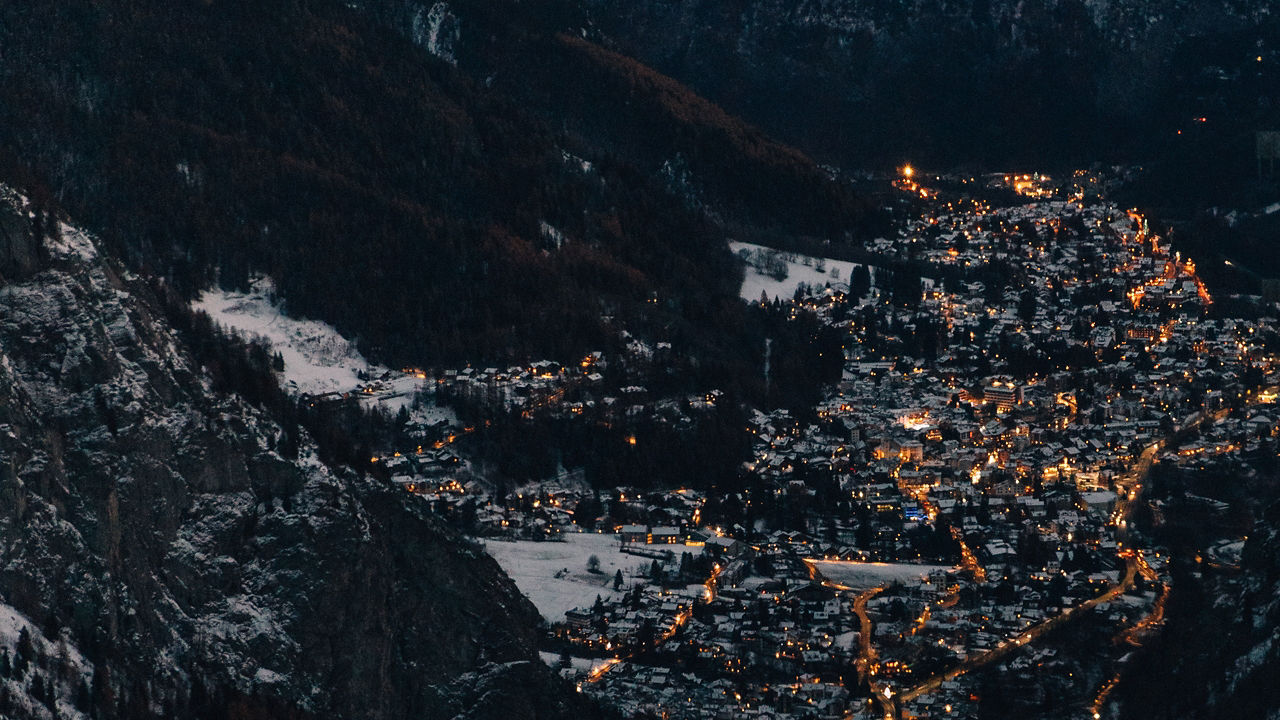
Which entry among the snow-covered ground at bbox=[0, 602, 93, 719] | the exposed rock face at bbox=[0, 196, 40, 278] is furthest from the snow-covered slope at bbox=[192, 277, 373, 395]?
the snow-covered ground at bbox=[0, 602, 93, 719]

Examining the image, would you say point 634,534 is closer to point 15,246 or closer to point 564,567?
point 564,567

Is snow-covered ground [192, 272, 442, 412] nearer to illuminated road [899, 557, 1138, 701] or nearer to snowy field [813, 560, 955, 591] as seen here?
snowy field [813, 560, 955, 591]

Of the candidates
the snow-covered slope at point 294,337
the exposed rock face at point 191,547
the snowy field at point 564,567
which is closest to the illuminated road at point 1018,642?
the snowy field at point 564,567

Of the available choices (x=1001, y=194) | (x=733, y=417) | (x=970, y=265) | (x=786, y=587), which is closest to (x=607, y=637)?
(x=786, y=587)

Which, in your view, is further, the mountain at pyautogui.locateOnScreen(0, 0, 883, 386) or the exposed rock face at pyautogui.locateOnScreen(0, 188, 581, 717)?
the mountain at pyautogui.locateOnScreen(0, 0, 883, 386)

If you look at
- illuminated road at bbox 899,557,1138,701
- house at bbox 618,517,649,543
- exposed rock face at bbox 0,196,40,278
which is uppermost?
exposed rock face at bbox 0,196,40,278

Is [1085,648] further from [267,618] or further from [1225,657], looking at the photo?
[267,618]
